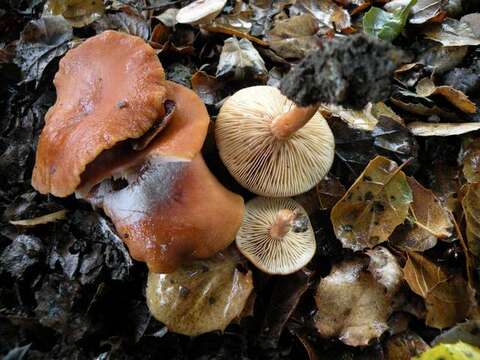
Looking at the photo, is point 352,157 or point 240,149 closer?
point 240,149

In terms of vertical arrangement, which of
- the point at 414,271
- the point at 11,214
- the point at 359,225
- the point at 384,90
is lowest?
the point at 414,271

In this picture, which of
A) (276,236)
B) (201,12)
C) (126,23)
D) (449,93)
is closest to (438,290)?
(276,236)

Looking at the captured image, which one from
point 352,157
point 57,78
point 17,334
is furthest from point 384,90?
point 17,334

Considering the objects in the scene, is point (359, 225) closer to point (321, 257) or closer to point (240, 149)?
point (321, 257)

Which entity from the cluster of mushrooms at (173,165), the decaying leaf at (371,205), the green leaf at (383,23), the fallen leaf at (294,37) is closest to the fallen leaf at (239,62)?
the fallen leaf at (294,37)

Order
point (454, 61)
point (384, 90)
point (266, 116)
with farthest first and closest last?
point (454, 61), point (266, 116), point (384, 90)

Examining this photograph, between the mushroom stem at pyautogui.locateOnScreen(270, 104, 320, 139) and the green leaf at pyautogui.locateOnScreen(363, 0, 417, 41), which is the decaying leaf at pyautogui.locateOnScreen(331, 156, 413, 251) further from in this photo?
the green leaf at pyautogui.locateOnScreen(363, 0, 417, 41)
